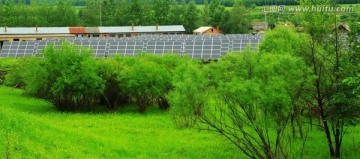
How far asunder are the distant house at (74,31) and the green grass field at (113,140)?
57496 millimetres

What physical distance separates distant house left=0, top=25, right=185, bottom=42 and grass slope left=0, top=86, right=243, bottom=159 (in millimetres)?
56123

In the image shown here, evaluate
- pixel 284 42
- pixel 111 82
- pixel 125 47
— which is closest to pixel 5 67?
pixel 111 82

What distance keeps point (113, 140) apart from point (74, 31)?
232 feet

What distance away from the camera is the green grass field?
76.2 ft

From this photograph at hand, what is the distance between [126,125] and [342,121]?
15603 mm

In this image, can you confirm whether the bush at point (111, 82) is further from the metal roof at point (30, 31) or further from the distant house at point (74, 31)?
the metal roof at point (30, 31)

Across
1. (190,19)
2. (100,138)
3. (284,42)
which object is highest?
(190,19)

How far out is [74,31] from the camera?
96.6 m

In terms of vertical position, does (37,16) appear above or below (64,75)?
above

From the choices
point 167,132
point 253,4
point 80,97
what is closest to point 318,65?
point 167,132

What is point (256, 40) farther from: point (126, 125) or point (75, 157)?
point (75, 157)

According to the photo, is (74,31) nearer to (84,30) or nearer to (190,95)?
(84,30)

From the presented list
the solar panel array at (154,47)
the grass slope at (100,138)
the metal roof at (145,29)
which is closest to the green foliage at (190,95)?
the grass slope at (100,138)

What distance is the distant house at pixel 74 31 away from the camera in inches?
3649
